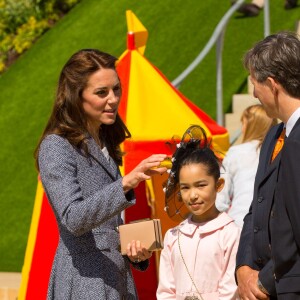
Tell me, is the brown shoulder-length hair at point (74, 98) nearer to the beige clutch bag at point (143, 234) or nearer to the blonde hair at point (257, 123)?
the beige clutch bag at point (143, 234)

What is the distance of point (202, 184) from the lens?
Result: 541cm

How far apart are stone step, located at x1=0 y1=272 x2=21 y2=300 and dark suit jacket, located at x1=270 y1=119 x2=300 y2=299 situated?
16.3ft

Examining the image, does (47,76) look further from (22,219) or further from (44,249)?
(44,249)

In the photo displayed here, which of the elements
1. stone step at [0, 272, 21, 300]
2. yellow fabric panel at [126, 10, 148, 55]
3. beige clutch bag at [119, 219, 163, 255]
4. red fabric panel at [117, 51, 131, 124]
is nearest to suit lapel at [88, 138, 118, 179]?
beige clutch bag at [119, 219, 163, 255]

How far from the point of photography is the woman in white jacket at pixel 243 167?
688 cm

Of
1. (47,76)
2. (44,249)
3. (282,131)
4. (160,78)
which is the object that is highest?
(47,76)

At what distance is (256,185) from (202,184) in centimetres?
133

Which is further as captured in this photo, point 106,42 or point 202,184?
point 106,42

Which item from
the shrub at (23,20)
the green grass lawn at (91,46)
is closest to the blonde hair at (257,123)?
the green grass lawn at (91,46)

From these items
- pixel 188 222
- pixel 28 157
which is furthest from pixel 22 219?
pixel 188 222

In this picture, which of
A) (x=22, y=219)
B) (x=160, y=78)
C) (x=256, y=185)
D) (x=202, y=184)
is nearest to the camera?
(x=256, y=185)

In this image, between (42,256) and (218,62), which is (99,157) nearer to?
(42,256)

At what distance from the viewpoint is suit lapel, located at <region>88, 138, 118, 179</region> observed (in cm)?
437

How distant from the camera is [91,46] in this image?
1485cm
